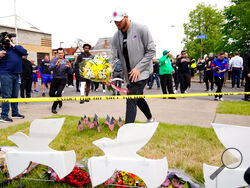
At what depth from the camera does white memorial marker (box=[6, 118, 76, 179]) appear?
2098 millimetres

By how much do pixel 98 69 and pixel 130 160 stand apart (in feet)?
5.25

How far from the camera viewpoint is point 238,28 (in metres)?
27.3

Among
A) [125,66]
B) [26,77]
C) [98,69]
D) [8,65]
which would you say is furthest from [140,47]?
[26,77]

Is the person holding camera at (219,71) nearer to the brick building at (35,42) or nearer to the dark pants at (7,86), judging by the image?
the dark pants at (7,86)

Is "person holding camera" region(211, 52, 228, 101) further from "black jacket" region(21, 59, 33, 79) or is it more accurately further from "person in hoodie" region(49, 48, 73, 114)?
"black jacket" region(21, 59, 33, 79)

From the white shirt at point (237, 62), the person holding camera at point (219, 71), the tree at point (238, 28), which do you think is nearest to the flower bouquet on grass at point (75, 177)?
the person holding camera at point (219, 71)

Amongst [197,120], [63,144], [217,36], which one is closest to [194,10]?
[217,36]

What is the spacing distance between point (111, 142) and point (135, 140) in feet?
0.71

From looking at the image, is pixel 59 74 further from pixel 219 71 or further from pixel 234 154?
pixel 219 71

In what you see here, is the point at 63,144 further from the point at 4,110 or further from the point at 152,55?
the point at 4,110

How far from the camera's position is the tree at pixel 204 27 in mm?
37750

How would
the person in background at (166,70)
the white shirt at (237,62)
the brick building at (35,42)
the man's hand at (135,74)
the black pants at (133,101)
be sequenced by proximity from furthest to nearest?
the brick building at (35,42), the white shirt at (237,62), the person in background at (166,70), the black pants at (133,101), the man's hand at (135,74)

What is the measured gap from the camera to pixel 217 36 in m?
38.0

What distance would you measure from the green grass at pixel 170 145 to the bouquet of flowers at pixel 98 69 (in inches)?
41.3
